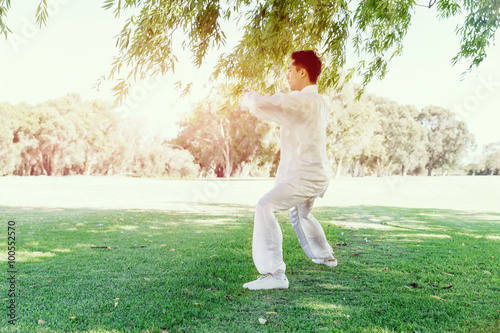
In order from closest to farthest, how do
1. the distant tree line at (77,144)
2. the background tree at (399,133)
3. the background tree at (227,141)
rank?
the background tree at (227,141) < the distant tree line at (77,144) < the background tree at (399,133)

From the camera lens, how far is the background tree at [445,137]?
5884cm

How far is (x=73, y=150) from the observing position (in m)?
43.4

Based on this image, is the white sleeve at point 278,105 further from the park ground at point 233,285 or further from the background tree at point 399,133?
the background tree at point 399,133

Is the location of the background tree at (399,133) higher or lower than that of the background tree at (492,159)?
higher

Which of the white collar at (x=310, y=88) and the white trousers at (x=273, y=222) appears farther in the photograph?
the white collar at (x=310, y=88)

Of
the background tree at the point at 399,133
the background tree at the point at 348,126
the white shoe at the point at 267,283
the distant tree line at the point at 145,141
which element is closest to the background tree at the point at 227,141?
the distant tree line at the point at 145,141

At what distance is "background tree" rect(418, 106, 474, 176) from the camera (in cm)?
5884

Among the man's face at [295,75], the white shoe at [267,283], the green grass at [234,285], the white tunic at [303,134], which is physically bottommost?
the green grass at [234,285]

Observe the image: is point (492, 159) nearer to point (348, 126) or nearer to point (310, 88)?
point (348, 126)

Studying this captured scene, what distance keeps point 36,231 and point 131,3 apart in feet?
18.6

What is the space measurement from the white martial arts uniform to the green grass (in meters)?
0.46

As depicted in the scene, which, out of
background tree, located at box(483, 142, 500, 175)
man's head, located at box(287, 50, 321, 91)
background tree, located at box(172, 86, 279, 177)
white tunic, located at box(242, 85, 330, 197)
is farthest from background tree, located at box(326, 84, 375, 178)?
white tunic, located at box(242, 85, 330, 197)

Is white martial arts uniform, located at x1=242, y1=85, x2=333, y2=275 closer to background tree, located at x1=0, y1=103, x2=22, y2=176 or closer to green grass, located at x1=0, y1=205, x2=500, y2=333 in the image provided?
green grass, located at x1=0, y1=205, x2=500, y2=333

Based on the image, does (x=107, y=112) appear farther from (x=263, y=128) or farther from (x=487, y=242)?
(x=487, y=242)
